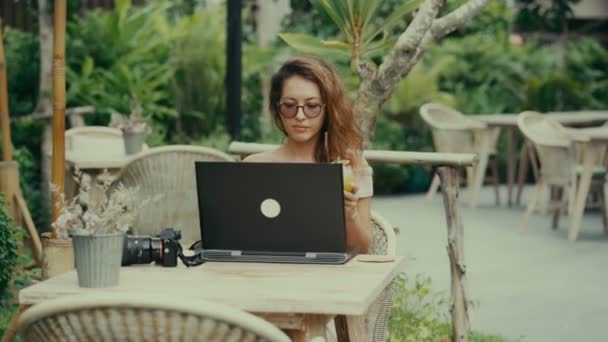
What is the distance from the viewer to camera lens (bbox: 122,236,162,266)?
354 cm

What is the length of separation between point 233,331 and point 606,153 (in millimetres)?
9238

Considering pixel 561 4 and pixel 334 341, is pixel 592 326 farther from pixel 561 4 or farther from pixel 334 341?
pixel 561 4

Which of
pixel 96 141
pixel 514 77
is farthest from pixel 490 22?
pixel 96 141

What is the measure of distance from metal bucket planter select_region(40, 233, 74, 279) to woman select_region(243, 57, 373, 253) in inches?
33.0

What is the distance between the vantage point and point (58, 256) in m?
3.97

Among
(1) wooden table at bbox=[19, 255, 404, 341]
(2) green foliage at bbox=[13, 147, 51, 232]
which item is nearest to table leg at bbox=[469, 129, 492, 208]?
(2) green foliage at bbox=[13, 147, 51, 232]

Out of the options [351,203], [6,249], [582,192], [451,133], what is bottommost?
[582,192]

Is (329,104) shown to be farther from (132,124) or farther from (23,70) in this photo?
(23,70)

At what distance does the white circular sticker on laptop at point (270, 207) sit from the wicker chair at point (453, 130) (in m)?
8.65

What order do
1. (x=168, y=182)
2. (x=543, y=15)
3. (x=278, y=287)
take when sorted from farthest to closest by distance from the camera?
1. (x=543, y=15)
2. (x=168, y=182)
3. (x=278, y=287)

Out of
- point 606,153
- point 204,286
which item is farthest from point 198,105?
point 204,286

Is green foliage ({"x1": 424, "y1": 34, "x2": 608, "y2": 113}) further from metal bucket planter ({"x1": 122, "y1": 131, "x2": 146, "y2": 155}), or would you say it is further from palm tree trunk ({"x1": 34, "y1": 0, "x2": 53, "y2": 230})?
metal bucket planter ({"x1": 122, "y1": 131, "x2": 146, "y2": 155})

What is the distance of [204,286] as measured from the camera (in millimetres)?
3180

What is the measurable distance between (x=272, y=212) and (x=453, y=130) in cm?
893
